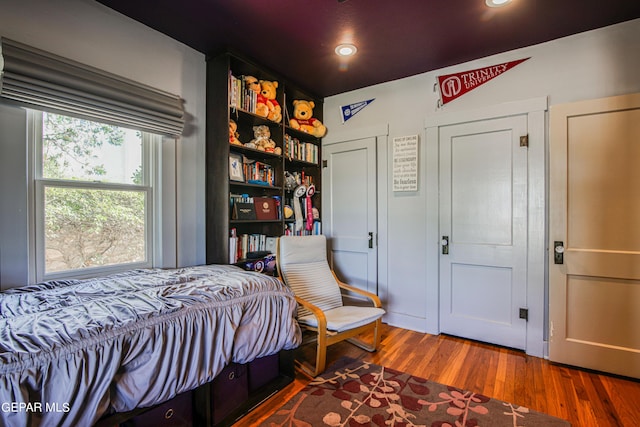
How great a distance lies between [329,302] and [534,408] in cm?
159

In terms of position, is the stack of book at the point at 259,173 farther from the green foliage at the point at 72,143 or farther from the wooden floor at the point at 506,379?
the wooden floor at the point at 506,379

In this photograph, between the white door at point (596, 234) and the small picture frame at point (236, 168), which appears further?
the small picture frame at point (236, 168)

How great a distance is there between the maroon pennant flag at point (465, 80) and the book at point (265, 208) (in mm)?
1961

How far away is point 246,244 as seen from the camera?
9.06 feet

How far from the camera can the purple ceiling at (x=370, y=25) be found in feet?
6.51

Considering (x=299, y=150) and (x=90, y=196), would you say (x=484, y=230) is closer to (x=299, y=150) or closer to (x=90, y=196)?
(x=299, y=150)

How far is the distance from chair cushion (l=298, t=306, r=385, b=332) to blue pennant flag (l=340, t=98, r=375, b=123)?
7.03 feet

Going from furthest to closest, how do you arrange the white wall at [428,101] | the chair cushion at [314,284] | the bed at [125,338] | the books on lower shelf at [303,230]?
the books on lower shelf at [303,230] < the chair cushion at [314,284] < the white wall at [428,101] < the bed at [125,338]

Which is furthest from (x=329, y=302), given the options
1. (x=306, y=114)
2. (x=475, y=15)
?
(x=475, y=15)

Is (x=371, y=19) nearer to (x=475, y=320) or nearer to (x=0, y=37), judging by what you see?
(x=0, y=37)

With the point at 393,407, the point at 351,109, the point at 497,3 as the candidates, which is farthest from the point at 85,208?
the point at 497,3

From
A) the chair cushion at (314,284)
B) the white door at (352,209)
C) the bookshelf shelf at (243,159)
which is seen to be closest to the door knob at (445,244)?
the white door at (352,209)

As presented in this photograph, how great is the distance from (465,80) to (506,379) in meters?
2.53

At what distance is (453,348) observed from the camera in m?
2.62
